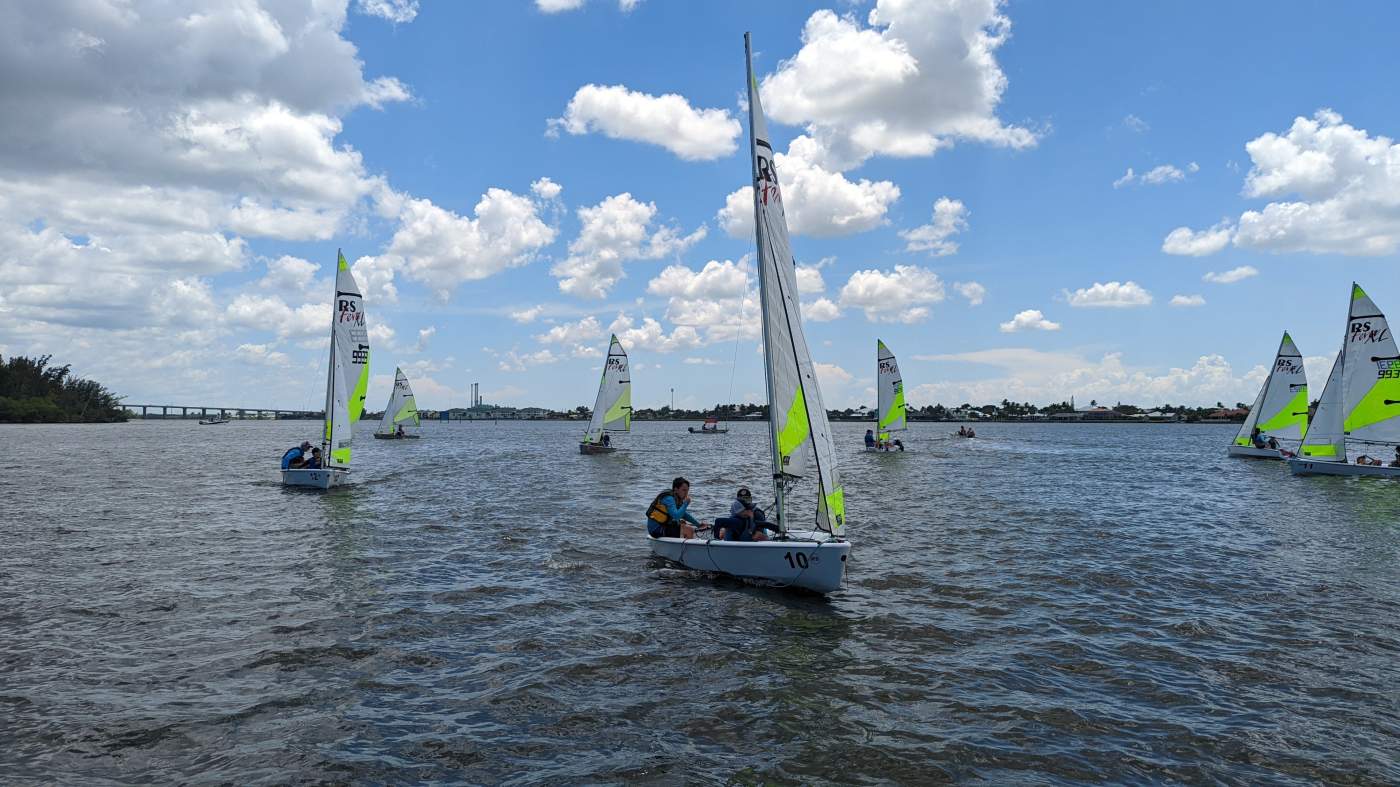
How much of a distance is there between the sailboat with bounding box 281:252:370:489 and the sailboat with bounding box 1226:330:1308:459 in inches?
1962

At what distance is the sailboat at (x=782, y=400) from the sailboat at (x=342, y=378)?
22.3 meters

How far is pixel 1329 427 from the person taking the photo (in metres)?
36.0

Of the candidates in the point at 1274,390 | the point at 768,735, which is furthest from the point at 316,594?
the point at 1274,390

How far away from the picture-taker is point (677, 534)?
1652 centimetres

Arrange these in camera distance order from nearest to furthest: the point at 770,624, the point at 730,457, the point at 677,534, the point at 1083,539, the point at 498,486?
the point at 770,624 < the point at 677,534 < the point at 1083,539 < the point at 498,486 < the point at 730,457

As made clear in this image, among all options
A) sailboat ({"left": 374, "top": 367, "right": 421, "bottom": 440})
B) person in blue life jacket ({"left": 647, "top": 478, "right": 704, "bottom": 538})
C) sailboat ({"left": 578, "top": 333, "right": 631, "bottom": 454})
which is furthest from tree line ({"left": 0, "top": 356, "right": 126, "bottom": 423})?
person in blue life jacket ({"left": 647, "top": 478, "right": 704, "bottom": 538})

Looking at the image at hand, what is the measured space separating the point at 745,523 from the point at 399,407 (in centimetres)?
7946

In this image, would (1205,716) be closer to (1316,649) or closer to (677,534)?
(1316,649)

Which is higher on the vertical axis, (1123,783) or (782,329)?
(782,329)

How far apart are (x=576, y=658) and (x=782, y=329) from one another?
6.77m

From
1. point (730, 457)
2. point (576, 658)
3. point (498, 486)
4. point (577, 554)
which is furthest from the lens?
point (730, 457)

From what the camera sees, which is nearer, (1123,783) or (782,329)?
(1123,783)

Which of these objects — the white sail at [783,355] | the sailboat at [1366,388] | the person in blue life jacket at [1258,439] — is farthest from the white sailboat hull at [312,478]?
the person in blue life jacket at [1258,439]

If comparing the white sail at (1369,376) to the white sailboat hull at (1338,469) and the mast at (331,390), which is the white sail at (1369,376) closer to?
the white sailboat hull at (1338,469)
